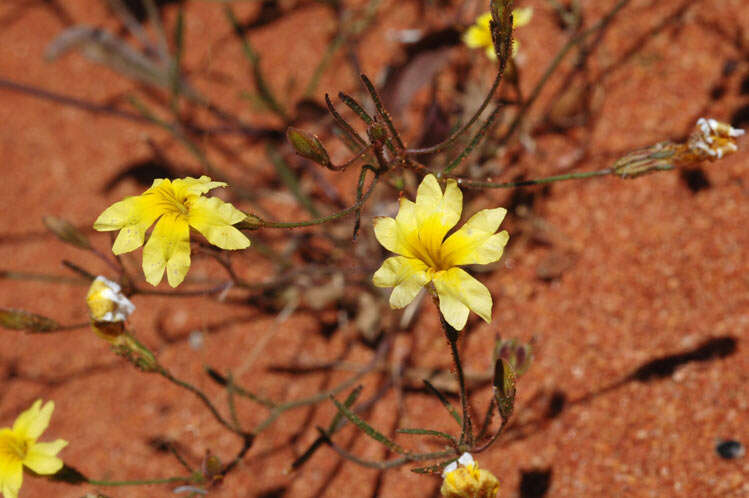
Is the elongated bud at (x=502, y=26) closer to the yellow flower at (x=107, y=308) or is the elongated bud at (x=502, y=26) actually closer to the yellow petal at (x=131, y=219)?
the yellow petal at (x=131, y=219)

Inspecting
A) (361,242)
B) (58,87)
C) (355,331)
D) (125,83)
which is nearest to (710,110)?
(361,242)

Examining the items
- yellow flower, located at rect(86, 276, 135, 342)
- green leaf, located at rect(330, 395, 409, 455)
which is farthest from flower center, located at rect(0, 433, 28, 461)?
green leaf, located at rect(330, 395, 409, 455)

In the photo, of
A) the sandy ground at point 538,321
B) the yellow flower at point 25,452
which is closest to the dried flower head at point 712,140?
the sandy ground at point 538,321

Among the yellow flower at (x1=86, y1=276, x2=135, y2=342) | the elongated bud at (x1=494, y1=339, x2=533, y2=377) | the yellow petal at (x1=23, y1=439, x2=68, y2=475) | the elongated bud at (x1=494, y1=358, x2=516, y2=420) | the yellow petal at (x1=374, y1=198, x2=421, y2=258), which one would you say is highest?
the yellow petal at (x1=374, y1=198, x2=421, y2=258)

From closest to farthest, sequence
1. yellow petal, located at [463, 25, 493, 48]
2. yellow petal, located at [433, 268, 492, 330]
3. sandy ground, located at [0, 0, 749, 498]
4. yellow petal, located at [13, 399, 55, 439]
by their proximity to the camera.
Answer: yellow petal, located at [433, 268, 492, 330], yellow petal, located at [13, 399, 55, 439], sandy ground, located at [0, 0, 749, 498], yellow petal, located at [463, 25, 493, 48]

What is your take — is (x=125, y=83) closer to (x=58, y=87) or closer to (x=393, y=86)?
(x=58, y=87)

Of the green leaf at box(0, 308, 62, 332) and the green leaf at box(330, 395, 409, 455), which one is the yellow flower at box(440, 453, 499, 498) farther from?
the green leaf at box(0, 308, 62, 332)

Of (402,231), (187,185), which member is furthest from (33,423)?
(402,231)
